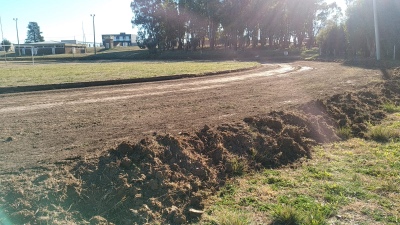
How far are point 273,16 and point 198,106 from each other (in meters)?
53.8

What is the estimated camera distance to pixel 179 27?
69.5 metres

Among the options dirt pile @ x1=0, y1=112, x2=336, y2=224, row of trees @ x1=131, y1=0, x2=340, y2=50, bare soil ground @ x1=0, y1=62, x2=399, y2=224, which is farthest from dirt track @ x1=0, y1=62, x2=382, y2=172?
row of trees @ x1=131, y1=0, x2=340, y2=50

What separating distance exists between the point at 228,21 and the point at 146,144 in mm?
56226

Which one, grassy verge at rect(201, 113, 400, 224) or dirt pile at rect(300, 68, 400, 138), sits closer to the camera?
grassy verge at rect(201, 113, 400, 224)

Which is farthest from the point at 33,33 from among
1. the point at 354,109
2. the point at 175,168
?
the point at 175,168

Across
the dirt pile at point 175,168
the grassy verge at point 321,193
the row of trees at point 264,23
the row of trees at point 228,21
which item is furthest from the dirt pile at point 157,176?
the row of trees at point 228,21

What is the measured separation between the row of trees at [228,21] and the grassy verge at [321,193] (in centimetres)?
5500

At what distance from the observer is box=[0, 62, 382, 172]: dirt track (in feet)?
19.5

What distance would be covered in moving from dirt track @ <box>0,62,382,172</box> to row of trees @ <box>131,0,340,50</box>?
154 ft

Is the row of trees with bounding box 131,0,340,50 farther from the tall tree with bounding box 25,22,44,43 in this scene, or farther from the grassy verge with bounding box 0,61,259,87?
the tall tree with bounding box 25,22,44,43

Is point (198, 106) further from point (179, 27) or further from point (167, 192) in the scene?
point (179, 27)

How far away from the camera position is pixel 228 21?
58.8 meters

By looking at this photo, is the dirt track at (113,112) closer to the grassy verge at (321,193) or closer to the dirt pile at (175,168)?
the dirt pile at (175,168)

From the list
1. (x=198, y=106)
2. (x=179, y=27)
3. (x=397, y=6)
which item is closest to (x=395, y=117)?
(x=198, y=106)
